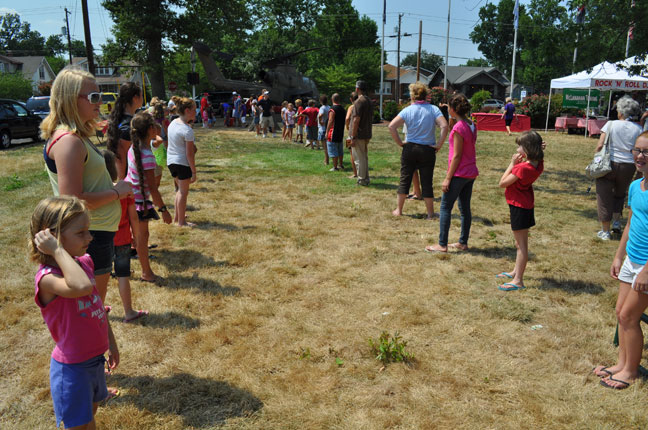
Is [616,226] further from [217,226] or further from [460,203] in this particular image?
[217,226]

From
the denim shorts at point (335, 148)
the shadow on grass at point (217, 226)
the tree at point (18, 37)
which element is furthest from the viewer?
the tree at point (18, 37)

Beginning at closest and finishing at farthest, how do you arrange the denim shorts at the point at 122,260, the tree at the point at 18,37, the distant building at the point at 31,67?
1. the denim shorts at the point at 122,260
2. the distant building at the point at 31,67
3. the tree at the point at 18,37

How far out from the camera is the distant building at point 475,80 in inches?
2753

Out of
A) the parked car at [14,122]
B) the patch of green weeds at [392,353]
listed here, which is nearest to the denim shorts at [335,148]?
the patch of green weeds at [392,353]

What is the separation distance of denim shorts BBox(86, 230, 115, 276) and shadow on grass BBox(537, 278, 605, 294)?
13.6ft

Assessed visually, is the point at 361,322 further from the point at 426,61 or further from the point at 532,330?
the point at 426,61

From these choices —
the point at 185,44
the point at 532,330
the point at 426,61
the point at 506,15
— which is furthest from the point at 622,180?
the point at 426,61

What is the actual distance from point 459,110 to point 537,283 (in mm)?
2173

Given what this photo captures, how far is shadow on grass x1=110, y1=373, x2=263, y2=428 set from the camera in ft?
9.70

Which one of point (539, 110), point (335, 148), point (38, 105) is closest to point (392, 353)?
point (335, 148)

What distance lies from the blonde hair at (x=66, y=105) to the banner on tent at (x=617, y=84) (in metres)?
20.4

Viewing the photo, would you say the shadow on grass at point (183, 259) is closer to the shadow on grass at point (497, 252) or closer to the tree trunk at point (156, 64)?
the shadow on grass at point (497, 252)

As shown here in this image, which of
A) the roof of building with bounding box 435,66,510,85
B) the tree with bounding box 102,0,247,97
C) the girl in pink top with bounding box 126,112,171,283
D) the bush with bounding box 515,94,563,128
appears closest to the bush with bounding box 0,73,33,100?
the tree with bounding box 102,0,247,97

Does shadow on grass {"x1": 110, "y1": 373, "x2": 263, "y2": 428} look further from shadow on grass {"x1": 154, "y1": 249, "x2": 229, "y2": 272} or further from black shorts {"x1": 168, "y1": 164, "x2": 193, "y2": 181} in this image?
black shorts {"x1": 168, "y1": 164, "x2": 193, "y2": 181}
